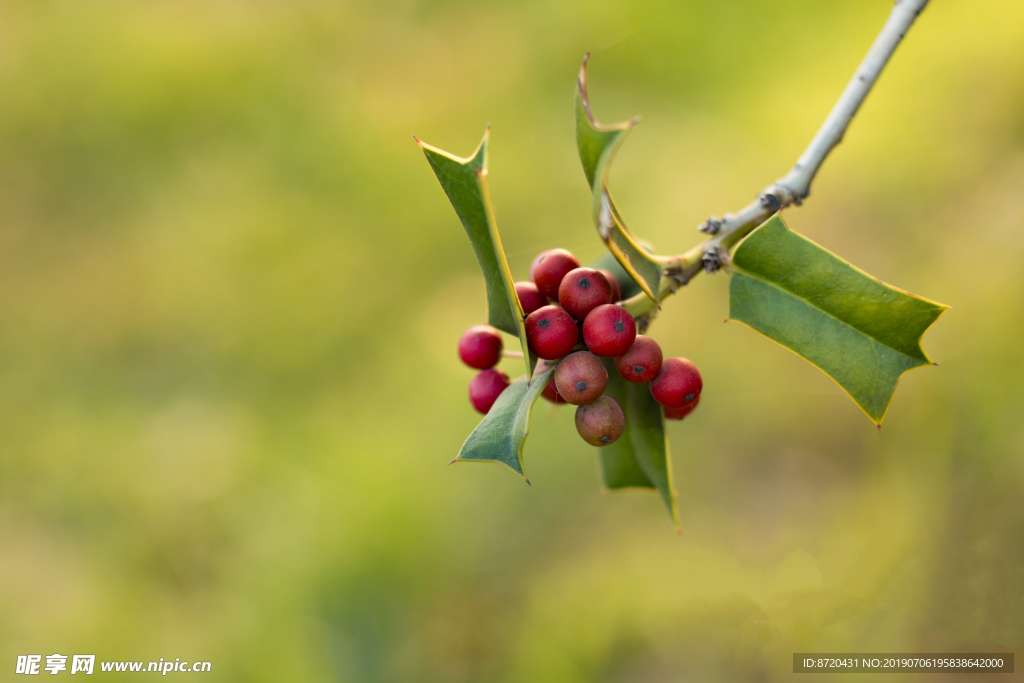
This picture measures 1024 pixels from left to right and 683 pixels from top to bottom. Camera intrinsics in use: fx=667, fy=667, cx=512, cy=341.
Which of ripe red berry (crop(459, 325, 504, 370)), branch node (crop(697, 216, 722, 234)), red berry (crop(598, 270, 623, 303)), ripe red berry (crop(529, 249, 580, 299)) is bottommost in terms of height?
branch node (crop(697, 216, 722, 234))

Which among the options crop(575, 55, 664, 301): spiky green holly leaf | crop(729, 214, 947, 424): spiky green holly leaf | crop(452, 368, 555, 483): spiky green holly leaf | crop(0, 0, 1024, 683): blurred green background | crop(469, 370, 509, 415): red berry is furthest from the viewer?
crop(0, 0, 1024, 683): blurred green background

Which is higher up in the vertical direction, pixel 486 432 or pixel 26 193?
pixel 26 193

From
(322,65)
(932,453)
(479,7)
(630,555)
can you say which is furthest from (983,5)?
(322,65)

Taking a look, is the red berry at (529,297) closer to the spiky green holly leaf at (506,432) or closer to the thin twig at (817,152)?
the spiky green holly leaf at (506,432)

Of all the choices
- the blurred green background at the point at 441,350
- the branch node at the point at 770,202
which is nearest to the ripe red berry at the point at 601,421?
the branch node at the point at 770,202

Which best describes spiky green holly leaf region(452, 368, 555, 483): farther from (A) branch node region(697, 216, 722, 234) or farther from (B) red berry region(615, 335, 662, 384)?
(A) branch node region(697, 216, 722, 234)

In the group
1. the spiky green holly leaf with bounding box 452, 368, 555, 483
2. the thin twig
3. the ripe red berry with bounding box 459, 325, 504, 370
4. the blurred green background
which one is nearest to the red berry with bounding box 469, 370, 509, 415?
the ripe red berry with bounding box 459, 325, 504, 370

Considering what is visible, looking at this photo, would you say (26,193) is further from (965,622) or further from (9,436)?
(965,622)
